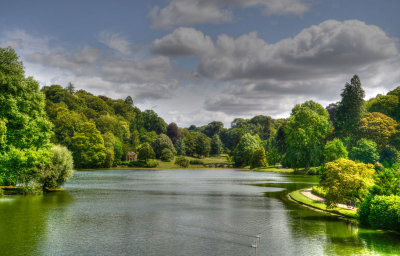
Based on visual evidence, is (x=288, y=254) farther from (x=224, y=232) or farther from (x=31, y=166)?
(x=31, y=166)

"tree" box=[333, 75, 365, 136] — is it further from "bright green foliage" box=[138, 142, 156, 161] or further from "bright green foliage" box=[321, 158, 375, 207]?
"bright green foliage" box=[138, 142, 156, 161]

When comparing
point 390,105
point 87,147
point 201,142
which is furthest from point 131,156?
point 390,105

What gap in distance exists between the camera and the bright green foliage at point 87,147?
107 m

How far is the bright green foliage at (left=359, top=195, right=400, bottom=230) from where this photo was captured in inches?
798

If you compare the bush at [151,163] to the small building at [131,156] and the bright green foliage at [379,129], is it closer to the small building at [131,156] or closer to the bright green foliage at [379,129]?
the small building at [131,156]

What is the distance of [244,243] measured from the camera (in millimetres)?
17516

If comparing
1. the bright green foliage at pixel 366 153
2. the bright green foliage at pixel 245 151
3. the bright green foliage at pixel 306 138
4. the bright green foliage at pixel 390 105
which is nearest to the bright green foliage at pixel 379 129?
the bright green foliage at pixel 366 153

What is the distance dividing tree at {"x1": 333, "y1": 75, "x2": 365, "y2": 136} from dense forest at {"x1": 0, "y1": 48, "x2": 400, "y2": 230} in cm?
27

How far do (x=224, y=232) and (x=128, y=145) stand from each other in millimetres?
132387

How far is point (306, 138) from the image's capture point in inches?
3578

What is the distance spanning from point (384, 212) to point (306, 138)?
72555mm

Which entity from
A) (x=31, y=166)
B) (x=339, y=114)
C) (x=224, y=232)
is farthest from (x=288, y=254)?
(x=339, y=114)

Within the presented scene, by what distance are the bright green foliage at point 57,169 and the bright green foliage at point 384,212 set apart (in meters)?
36.6

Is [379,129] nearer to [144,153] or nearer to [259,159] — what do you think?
[259,159]
